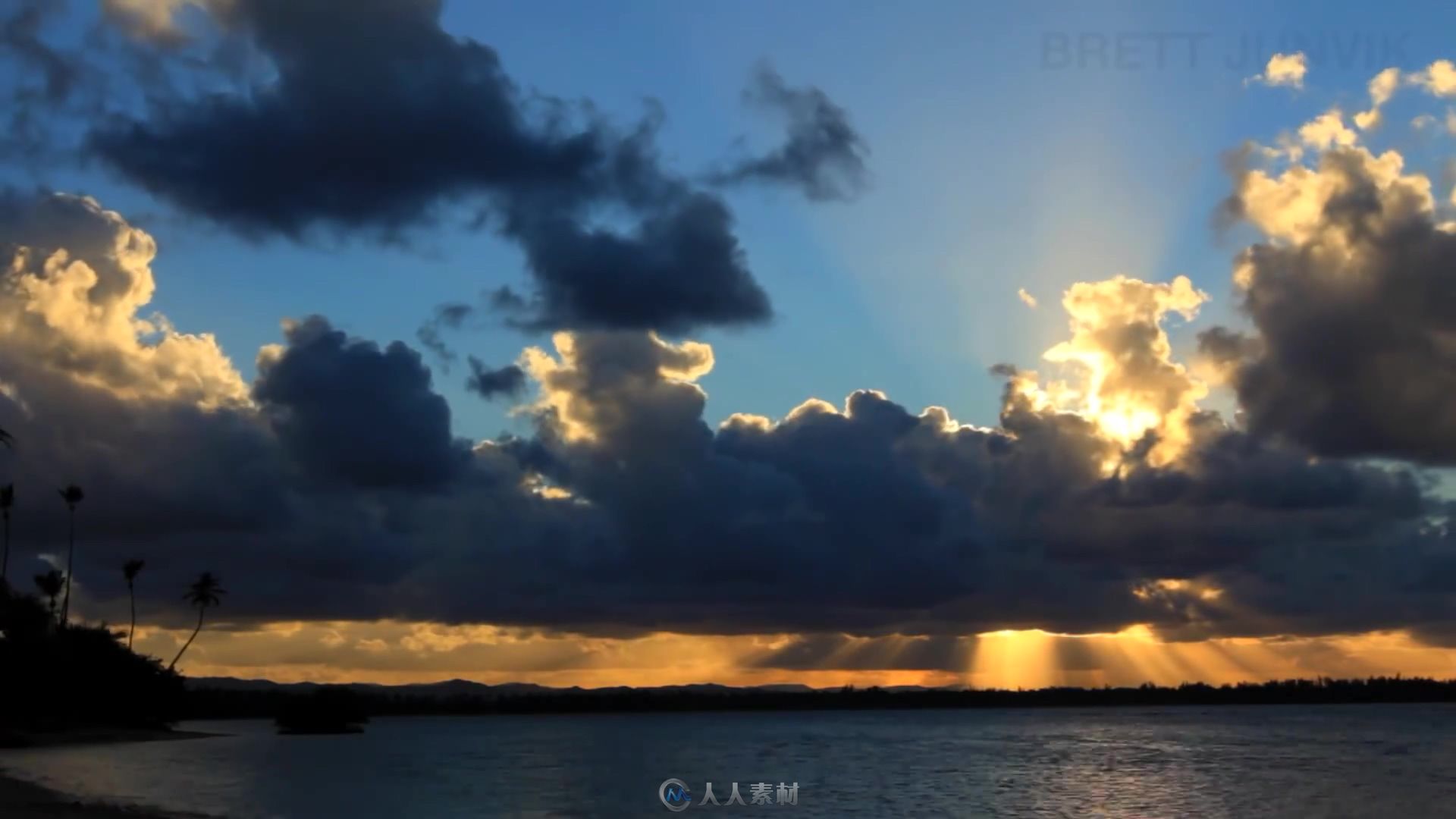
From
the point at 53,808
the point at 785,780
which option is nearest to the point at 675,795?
the point at 785,780

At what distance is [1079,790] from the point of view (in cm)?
11100

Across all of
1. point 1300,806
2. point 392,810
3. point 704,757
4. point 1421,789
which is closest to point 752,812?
point 392,810

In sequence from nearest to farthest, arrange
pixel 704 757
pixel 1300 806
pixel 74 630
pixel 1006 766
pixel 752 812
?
pixel 752 812 < pixel 1300 806 < pixel 1006 766 < pixel 74 630 < pixel 704 757

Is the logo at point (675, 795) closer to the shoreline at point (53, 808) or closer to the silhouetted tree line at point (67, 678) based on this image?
the shoreline at point (53, 808)

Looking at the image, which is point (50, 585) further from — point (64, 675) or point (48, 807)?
point (48, 807)

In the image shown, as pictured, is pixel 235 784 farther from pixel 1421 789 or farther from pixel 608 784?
pixel 1421 789

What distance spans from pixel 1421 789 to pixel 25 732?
132993 millimetres

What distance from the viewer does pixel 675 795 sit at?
337 feet

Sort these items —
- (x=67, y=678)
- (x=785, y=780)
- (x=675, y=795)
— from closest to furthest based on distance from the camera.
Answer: (x=675, y=795)
(x=785, y=780)
(x=67, y=678)

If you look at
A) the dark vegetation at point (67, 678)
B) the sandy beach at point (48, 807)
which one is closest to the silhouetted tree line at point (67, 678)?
the dark vegetation at point (67, 678)

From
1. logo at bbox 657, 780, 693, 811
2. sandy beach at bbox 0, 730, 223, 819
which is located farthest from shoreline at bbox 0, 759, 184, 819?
logo at bbox 657, 780, 693, 811

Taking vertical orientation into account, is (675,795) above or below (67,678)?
below

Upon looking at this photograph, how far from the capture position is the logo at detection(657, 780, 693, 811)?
9488cm

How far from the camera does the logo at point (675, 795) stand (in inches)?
3735
